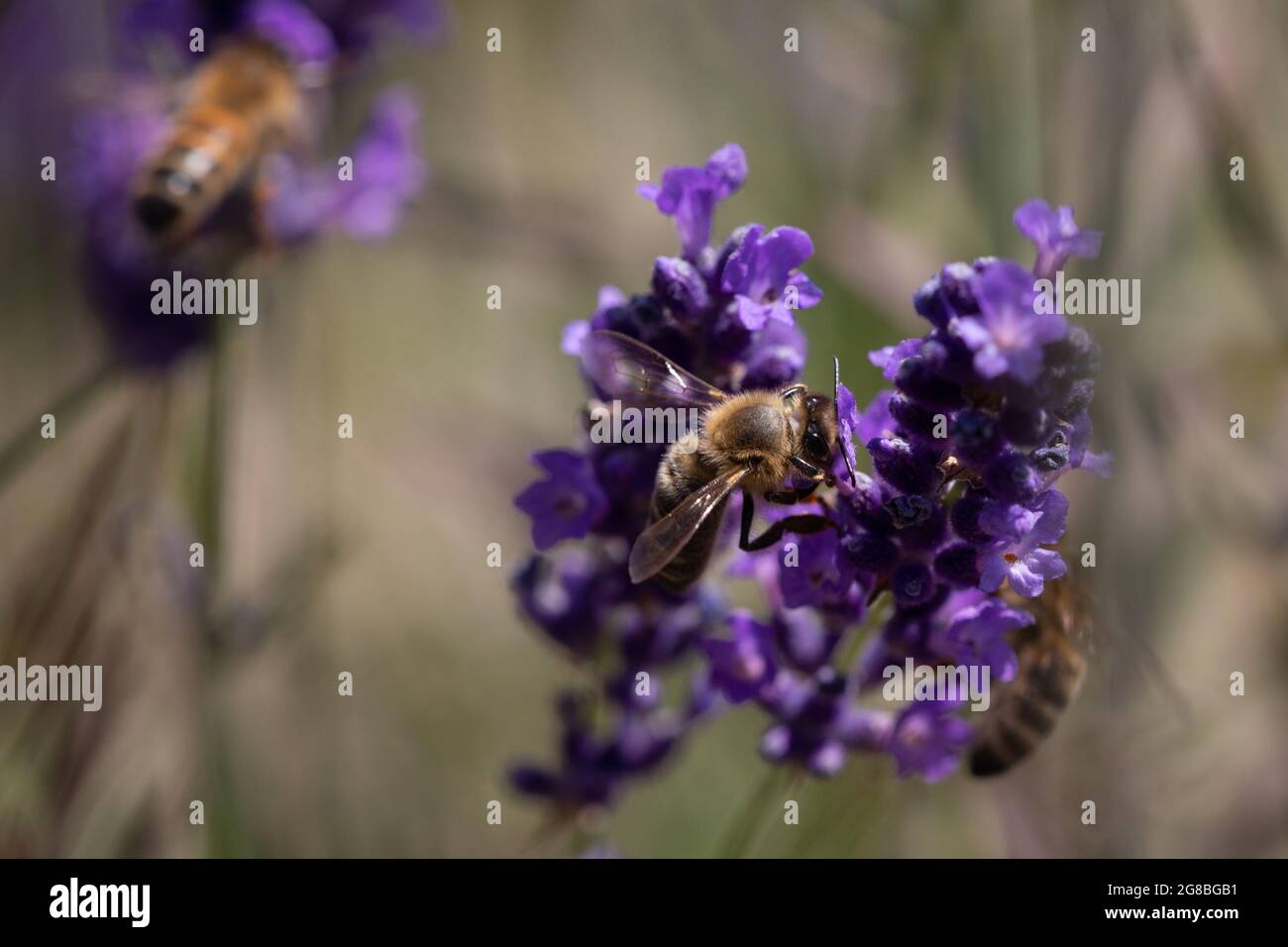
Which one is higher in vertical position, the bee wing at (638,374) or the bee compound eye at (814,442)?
the bee wing at (638,374)

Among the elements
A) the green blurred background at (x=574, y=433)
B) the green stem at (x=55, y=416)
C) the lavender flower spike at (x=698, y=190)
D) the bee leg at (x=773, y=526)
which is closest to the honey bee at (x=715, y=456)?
the bee leg at (x=773, y=526)

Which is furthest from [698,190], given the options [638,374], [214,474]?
[214,474]

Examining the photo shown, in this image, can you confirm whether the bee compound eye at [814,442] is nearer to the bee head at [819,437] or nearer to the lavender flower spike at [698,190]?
the bee head at [819,437]

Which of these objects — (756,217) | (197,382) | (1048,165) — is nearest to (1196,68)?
(1048,165)

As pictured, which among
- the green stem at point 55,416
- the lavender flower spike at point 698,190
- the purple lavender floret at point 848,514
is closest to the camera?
the purple lavender floret at point 848,514

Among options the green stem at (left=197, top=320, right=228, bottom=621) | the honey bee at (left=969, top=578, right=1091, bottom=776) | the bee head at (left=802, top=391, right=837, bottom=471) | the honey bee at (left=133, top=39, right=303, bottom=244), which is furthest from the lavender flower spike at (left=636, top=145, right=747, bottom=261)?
the honey bee at (left=133, top=39, right=303, bottom=244)

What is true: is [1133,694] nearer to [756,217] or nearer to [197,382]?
[756,217]

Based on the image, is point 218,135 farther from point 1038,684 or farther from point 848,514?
point 1038,684

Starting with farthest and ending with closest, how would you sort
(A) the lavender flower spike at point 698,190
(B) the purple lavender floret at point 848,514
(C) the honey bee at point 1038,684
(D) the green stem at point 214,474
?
(D) the green stem at point 214,474, (C) the honey bee at point 1038,684, (A) the lavender flower spike at point 698,190, (B) the purple lavender floret at point 848,514
